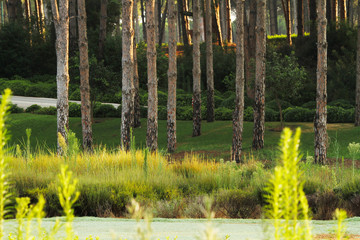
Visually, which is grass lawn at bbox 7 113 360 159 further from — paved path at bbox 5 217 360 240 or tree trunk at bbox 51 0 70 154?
paved path at bbox 5 217 360 240

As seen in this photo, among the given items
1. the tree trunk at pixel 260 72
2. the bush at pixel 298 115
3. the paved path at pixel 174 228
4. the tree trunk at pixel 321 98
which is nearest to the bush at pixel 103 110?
the bush at pixel 298 115

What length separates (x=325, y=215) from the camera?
8.73 metres

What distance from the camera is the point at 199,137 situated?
23.2 meters

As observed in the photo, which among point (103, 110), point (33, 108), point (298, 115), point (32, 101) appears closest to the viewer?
point (298, 115)

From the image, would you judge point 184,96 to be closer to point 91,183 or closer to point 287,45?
point 287,45

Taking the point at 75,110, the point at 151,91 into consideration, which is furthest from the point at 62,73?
the point at 75,110

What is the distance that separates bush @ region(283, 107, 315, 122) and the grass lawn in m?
1.02

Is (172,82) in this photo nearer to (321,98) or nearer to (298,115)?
(321,98)

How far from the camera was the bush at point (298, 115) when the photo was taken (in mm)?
25583

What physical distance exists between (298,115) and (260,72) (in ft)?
23.0

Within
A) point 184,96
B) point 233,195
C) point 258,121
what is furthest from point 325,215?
point 184,96

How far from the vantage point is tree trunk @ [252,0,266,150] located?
64.3 feet

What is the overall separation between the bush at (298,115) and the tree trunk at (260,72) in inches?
243

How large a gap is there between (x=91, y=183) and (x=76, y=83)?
97.0ft
